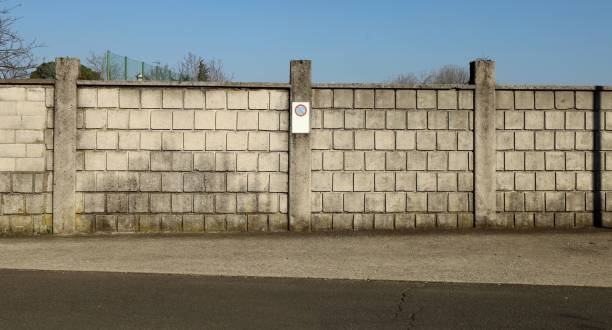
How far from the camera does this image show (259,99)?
40.2ft

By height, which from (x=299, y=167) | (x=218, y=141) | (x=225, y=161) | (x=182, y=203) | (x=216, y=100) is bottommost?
(x=182, y=203)

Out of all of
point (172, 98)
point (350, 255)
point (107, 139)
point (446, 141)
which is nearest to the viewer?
point (350, 255)

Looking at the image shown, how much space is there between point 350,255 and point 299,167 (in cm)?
267

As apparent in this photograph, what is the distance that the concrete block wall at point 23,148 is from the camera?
1203 centimetres

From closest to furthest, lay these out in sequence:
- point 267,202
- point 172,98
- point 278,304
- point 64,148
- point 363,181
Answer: point 278,304 → point 64,148 → point 172,98 → point 267,202 → point 363,181

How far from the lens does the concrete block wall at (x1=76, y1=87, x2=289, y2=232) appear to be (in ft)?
39.8

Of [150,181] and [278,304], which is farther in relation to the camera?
[150,181]

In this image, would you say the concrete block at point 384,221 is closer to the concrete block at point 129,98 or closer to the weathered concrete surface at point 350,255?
the weathered concrete surface at point 350,255

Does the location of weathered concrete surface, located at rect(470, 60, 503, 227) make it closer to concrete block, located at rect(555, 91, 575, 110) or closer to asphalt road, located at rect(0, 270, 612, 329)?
concrete block, located at rect(555, 91, 575, 110)

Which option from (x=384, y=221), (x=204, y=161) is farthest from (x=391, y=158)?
(x=204, y=161)

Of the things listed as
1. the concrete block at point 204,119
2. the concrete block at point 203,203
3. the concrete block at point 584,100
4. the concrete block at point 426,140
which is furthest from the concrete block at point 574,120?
the concrete block at point 203,203

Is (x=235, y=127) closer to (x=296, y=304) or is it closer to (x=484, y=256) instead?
(x=484, y=256)

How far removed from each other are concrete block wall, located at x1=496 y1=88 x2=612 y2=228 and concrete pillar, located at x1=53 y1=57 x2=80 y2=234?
7540 mm

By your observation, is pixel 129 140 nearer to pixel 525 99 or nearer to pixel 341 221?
pixel 341 221
